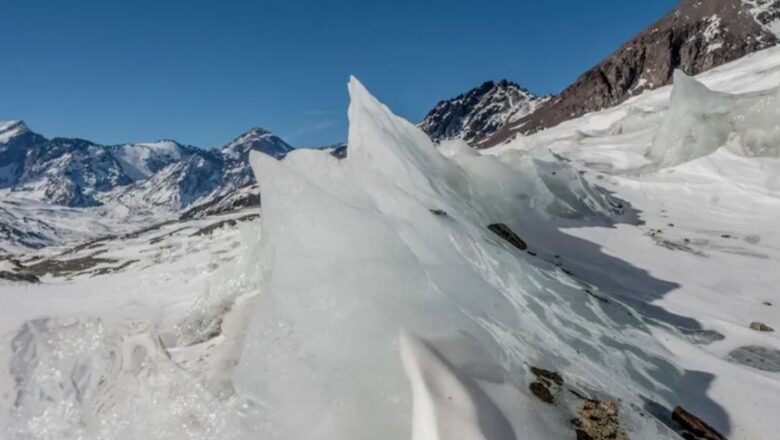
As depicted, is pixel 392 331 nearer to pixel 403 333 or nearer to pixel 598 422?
pixel 403 333

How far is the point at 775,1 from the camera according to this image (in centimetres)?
16562

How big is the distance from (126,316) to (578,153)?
106 feet

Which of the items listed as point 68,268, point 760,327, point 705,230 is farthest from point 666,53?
point 760,327

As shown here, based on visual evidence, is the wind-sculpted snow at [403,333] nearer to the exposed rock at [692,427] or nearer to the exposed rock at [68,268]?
the exposed rock at [692,427]

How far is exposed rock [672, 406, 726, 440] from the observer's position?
7812 millimetres

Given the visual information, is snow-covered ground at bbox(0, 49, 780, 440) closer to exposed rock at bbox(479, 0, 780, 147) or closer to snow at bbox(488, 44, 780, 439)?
snow at bbox(488, 44, 780, 439)

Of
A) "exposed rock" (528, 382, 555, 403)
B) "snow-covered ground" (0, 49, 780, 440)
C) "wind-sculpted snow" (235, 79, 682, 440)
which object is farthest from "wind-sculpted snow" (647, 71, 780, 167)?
"exposed rock" (528, 382, 555, 403)

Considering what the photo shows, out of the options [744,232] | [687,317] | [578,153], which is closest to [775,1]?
[578,153]

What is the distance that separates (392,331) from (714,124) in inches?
1182

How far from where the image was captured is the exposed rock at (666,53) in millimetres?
155000

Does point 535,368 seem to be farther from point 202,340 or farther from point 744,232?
point 744,232

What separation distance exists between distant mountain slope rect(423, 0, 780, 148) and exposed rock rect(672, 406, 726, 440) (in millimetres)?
147689

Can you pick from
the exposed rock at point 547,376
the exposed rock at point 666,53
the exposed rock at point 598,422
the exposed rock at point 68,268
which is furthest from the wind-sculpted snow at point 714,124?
the exposed rock at point 666,53

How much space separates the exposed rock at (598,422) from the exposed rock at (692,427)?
53.5 inches
